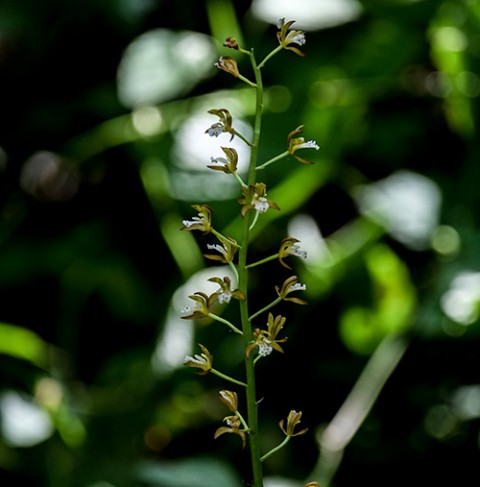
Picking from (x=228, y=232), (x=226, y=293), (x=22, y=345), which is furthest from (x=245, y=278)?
(x=22, y=345)

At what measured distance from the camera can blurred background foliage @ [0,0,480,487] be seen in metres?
0.92

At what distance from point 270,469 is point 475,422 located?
0.70 ft

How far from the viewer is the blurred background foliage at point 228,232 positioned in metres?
0.92

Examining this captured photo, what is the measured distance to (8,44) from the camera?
1.09 m

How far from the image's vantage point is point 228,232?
0.93 meters

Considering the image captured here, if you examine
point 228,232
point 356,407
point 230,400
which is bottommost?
point 356,407

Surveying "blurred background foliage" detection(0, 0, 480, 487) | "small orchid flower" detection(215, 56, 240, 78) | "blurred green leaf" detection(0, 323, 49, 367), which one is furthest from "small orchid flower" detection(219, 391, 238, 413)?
"blurred green leaf" detection(0, 323, 49, 367)

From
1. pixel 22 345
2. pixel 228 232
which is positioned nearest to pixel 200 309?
pixel 228 232

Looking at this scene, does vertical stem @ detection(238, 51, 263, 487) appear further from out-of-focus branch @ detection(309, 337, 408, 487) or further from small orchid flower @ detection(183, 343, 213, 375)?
out-of-focus branch @ detection(309, 337, 408, 487)

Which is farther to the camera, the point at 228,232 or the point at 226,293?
the point at 228,232

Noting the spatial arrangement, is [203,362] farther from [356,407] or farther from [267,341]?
[356,407]

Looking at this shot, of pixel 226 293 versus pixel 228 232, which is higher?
pixel 226 293

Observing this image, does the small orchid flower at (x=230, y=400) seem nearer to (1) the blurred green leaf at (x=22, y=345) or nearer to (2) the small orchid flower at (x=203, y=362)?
(2) the small orchid flower at (x=203, y=362)

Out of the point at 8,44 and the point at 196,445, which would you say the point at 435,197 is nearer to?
the point at 196,445
